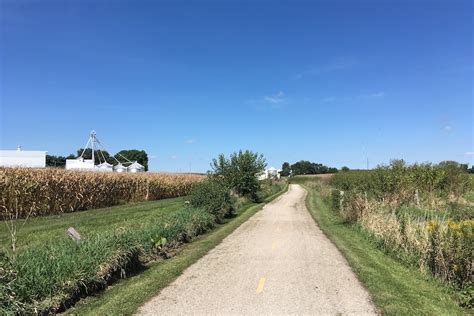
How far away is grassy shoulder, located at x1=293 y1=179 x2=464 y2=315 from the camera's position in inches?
313

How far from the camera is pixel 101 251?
9258mm

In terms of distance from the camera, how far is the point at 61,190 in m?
24.3

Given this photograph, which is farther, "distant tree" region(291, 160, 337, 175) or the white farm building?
"distant tree" region(291, 160, 337, 175)

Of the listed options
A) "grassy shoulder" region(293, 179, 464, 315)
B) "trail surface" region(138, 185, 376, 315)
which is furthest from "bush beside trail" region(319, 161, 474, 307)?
"trail surface" region(138, 185, 376, 315)

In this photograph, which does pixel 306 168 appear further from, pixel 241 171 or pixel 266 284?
pixel 266 284

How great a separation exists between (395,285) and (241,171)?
3027cm

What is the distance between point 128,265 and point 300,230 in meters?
10.7

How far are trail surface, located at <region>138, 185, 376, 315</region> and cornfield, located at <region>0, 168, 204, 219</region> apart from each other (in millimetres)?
7079

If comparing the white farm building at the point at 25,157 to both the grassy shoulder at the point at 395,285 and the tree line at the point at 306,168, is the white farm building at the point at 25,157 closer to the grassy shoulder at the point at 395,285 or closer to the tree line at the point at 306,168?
the grassy shoulder at the point at 395,285

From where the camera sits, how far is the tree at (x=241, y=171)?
39156mm

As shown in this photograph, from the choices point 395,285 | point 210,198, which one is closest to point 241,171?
point 210,198

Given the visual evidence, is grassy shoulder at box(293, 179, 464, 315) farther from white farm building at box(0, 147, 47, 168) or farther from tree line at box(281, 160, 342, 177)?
tree line at box(281, 160, 342, 177)

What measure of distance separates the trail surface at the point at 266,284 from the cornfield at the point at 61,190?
279 inches

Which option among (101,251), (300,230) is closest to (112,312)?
(101,251)
